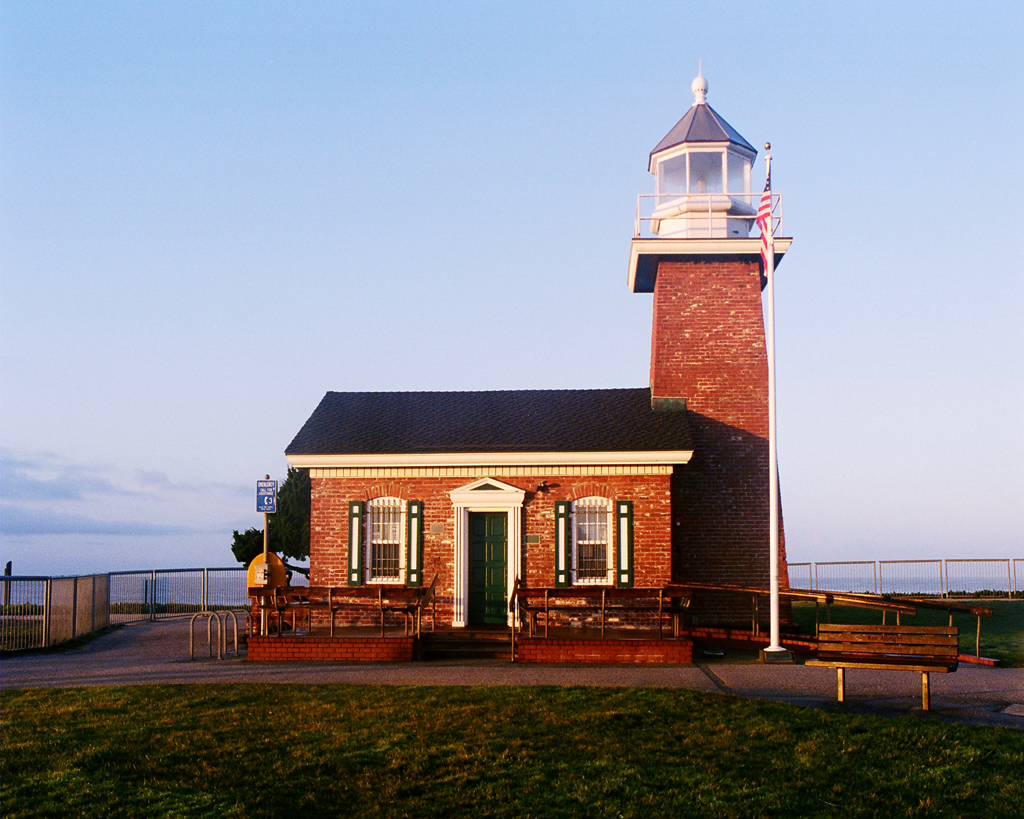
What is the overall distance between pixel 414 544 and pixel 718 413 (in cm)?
709

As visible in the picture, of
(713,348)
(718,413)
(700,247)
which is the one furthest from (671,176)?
(718,413)

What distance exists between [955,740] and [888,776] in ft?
4.47

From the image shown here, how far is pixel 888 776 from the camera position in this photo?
7.82m

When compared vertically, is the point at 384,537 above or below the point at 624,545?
above

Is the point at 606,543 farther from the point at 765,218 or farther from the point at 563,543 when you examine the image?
the point at 765,218

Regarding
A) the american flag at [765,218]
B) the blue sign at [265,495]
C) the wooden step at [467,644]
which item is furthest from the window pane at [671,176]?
the blue sign at [265,495]

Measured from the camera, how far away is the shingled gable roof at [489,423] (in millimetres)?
18672

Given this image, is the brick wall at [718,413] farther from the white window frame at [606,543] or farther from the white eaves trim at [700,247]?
the white window frame at [606,543]

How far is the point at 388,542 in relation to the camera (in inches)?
741

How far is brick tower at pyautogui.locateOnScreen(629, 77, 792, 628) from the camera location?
20.1 m

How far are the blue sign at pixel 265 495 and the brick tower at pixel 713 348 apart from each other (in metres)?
8.11

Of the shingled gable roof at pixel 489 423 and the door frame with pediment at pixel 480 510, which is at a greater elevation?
the shingled gable roof at pixel 489 423

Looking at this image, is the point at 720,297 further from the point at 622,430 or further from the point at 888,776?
the point at 888,776

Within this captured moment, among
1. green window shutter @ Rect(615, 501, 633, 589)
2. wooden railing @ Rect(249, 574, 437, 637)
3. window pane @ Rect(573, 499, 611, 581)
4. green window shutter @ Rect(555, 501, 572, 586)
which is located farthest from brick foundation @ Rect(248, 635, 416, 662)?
green window shutter @ Rect(615, 501, 633, 589)
